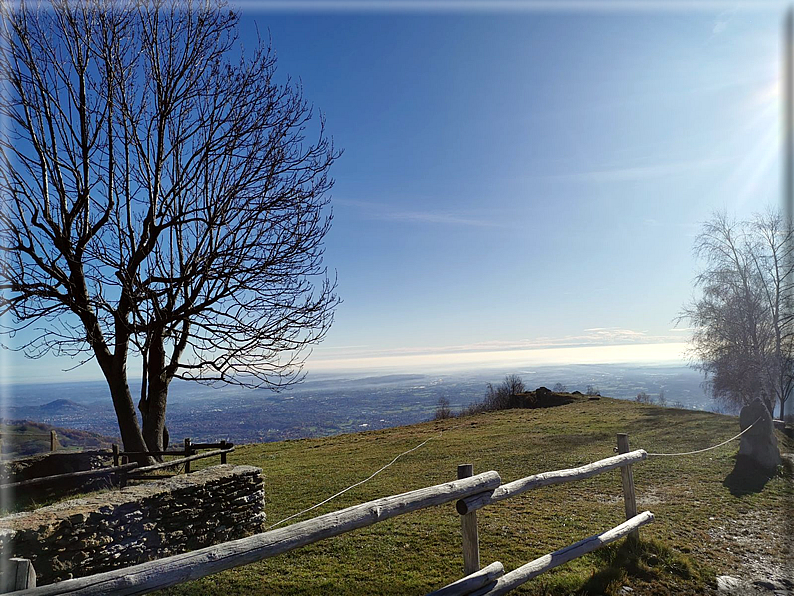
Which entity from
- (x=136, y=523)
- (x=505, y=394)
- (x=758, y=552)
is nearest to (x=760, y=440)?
(x=758, y=552)

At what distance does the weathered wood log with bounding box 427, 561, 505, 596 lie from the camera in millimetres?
4027

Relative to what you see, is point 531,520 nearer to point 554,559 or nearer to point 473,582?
point 554,559

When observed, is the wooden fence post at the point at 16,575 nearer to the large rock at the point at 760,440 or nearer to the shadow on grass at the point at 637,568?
the shadow on grass at the point at 637,568

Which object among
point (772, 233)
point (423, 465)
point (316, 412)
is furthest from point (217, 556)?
point (316, 412)

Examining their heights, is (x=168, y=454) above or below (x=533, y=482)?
below

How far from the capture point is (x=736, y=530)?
7.20 meters

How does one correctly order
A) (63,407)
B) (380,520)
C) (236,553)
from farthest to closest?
(63,407), (380,520), (236,553)

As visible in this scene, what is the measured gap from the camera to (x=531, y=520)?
8203 millimetres

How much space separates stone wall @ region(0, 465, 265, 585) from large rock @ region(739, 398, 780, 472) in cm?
1218

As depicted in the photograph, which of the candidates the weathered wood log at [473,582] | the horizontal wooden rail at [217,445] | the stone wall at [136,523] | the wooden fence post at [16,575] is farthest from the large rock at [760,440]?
the wooden fence post at [16,575]

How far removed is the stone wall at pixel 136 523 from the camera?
584cm

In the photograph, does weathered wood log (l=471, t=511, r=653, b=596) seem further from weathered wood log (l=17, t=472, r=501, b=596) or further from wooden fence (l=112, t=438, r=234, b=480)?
wooden fence (l=112, t=438, r=234, b=480)

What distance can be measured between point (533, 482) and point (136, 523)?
6.20 meters

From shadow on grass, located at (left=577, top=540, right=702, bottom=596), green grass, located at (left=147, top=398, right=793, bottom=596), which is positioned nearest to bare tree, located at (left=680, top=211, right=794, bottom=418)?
green grass, located at (left=147, top=398, right=793, bottom=596)
